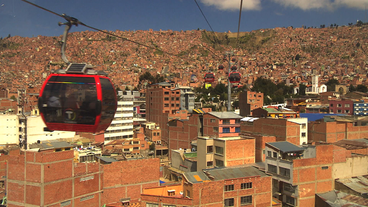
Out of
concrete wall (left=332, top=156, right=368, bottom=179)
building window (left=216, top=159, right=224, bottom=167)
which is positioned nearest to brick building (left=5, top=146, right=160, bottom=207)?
building window (left=216, top=159, right=224, bottom=167)

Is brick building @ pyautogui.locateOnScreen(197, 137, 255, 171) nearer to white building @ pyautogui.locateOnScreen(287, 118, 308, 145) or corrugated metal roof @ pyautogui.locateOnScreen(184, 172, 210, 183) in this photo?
corrugated metal roof @ pyautogui.locateOnScreen(184, 172, 210, 183)

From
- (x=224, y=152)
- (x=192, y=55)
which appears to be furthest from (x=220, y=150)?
(x=192, y=55)

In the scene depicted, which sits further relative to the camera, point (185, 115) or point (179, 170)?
point (185, 115)

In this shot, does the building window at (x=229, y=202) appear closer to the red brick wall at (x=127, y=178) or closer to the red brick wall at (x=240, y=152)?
the red brick wall at (x=240, y=152)

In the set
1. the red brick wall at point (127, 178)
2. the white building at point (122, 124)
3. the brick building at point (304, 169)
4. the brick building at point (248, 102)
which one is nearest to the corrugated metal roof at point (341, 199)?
the brick building at point (304, 169)

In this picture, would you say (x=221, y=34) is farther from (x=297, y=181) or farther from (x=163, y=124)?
(x=297, y=181)

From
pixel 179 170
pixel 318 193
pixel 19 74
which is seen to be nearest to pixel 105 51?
pixel 19 74
